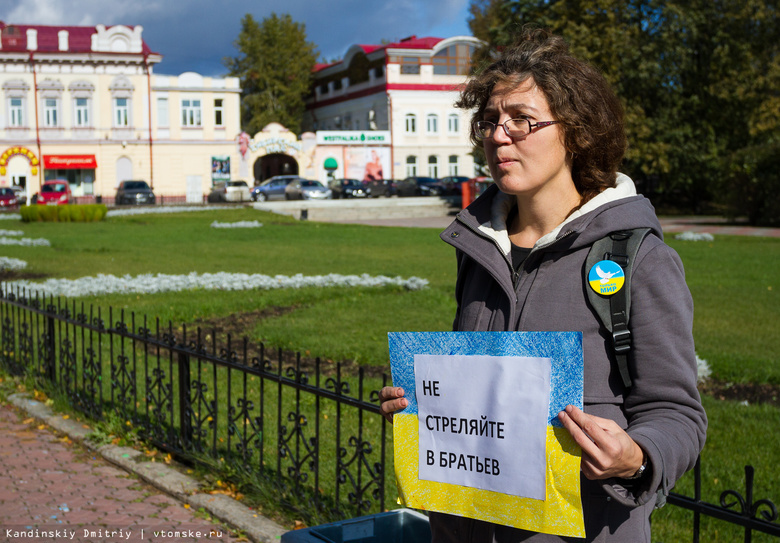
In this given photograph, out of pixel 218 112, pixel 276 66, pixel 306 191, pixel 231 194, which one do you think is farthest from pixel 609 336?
pixel 276 66

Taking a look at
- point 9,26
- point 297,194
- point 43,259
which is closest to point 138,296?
point 43,259

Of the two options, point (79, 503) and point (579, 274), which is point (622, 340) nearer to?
point (579, 274)

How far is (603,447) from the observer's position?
1768mm

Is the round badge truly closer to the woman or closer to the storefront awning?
the woman

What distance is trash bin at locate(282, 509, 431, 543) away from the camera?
108 inches

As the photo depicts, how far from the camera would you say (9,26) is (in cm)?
5797

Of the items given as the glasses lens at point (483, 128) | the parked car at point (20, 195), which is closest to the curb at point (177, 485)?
the glasses lens at point (483, 128)

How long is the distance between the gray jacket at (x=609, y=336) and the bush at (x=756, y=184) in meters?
31.2

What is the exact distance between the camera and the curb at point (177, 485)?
177 inches

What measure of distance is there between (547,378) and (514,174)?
1.75ft

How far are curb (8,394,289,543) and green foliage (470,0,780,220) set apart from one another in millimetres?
33471


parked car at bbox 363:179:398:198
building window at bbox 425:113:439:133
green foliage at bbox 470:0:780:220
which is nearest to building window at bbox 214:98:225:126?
parked car at bbox 363:179:398:198

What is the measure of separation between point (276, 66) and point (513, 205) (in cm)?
7236

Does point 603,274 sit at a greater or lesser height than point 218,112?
lesser
